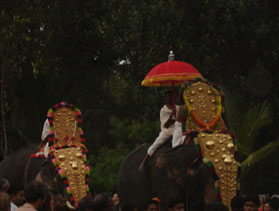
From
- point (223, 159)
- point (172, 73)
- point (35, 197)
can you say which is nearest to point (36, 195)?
point (35, 197)

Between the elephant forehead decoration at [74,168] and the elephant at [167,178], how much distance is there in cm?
102

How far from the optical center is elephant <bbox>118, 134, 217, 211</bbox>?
1016 cm

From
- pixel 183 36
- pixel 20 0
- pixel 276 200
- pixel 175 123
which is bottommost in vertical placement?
pixel 276 200

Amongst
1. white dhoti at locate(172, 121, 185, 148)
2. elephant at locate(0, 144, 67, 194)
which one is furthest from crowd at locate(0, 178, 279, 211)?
white dhoti at locate(172, 121, 185, 148)

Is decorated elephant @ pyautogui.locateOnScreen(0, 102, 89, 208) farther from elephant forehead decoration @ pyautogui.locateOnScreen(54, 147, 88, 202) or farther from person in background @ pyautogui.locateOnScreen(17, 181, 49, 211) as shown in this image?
person in background @ pyautogui.locateOnScreen(17, 181, 49, 211)

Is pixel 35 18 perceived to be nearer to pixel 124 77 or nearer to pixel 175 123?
pixel 124 77

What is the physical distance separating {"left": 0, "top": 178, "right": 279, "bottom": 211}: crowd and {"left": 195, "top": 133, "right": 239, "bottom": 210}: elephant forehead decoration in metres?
0.36

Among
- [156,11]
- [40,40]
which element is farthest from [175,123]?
[40,40]

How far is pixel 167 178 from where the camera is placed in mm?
10953

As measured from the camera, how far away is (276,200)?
32.1ft

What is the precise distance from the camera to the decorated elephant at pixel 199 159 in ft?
31.4

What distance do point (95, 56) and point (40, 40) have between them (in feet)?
7.11

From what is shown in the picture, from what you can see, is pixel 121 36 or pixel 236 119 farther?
pixel 121 36

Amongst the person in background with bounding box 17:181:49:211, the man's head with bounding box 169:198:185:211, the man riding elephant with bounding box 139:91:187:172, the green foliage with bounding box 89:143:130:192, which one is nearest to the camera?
the person in background with bounding box 17:181:49:211
